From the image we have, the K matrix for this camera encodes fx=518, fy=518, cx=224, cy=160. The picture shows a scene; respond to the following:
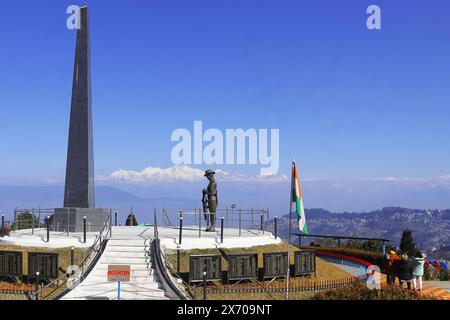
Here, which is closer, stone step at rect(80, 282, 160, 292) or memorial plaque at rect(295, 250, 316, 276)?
stone step at rect(80, 282, 160, 292)

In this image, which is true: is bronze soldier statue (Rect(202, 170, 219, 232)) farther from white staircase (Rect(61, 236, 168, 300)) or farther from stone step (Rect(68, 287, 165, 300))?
stone step (Rect(68, 287, 165, 300))

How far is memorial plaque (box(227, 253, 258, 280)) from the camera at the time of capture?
20719mm

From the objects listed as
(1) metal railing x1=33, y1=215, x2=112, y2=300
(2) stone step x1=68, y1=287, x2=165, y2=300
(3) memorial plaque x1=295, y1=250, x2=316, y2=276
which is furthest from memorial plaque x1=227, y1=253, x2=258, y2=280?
(1) metal railing x1=33, y1=215, x2=112, y2=300

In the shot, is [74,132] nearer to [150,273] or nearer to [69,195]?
[69,195]

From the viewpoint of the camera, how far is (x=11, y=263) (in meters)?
21.3

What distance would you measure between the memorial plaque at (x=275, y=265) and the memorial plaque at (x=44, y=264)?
8.47m

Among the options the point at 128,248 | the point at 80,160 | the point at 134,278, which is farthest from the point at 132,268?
the point at 80,160

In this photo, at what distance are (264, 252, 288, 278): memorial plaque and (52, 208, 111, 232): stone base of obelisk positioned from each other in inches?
425

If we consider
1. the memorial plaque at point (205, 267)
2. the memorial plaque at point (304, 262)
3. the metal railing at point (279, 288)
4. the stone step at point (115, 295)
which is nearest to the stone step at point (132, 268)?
the memorial plaque at point (205, 267)

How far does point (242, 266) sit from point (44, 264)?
7.90 meters

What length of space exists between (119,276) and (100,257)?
5289 mm

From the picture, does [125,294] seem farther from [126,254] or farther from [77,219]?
[77,219]

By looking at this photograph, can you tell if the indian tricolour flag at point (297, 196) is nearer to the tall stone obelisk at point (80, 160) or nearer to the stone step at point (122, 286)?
the stone step at point (122, 286)
